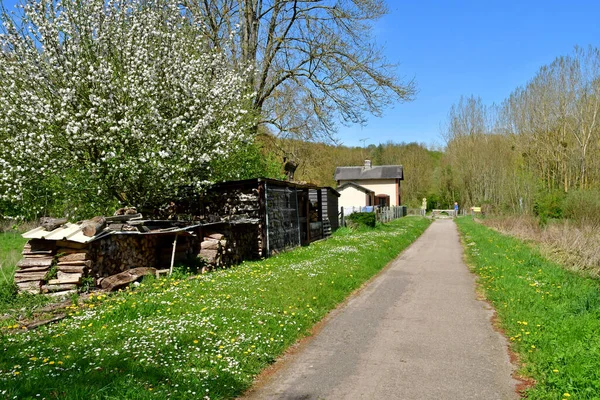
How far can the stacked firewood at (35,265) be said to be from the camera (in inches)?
384

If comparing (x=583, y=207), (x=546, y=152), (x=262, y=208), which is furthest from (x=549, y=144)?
(x=262, y=208)

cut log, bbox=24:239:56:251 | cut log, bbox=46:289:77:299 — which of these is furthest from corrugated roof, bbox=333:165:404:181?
cut log, bbox=46:289:77:299

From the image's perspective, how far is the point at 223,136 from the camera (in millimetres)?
14570

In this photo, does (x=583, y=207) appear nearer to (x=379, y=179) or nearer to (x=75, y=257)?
(x=75, y=257)

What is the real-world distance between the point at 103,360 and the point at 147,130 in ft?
29.2

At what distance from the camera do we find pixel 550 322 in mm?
7238

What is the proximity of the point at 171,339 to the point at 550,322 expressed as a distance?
572 cm

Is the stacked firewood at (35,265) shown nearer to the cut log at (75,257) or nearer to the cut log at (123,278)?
the cut log at (75,257)

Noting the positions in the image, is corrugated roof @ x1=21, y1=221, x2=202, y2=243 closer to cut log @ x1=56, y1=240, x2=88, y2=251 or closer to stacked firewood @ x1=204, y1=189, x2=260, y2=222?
cut log @ x1=56, y1=240, x2=88, y2=251

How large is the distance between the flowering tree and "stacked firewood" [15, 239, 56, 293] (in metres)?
2.70

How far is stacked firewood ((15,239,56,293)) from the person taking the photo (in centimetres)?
976

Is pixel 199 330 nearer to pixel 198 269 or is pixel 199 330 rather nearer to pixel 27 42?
pixel 198 269

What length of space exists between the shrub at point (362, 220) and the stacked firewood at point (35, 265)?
2247cm

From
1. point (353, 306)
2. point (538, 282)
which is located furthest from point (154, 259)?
point (538, 282)
